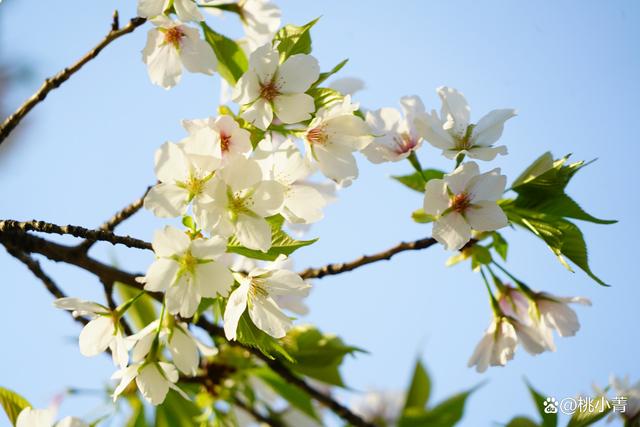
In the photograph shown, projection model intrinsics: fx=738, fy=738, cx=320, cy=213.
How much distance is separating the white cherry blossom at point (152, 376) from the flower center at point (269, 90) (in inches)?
19.0

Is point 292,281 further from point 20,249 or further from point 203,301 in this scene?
point 20,249

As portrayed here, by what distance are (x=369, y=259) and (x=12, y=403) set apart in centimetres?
73

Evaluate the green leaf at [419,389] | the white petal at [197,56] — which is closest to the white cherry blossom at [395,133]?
the white petal at [197,56]

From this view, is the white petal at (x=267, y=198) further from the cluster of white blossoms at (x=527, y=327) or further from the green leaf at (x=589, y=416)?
the green leaf at (x=589, y=416)

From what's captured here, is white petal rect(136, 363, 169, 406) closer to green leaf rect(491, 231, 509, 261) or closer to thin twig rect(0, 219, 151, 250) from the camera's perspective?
thin twig rect(0, 219, 151, 250)

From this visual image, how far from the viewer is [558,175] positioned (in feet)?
4.41

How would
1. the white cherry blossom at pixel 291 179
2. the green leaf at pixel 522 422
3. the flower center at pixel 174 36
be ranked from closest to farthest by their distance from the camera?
1. the white cherry blossom at pixel 291 179
2. the flower center at pixel 174 36
3. the green leaf at pixel 522 422

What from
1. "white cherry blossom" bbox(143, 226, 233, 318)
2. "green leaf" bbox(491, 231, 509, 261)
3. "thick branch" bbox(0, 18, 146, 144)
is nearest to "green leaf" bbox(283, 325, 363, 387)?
"green leaf" bbox(491, 231, 509, 261)

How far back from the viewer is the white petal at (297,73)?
1232 mm

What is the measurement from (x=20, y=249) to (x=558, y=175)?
3.38 feet

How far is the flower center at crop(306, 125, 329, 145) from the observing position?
4.16 feet

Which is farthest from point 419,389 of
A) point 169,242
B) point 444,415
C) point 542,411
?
point 169,242

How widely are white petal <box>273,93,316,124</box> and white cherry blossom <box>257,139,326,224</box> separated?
0.05 m

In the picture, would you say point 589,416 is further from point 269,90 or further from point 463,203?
point 269,90
